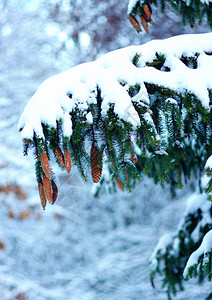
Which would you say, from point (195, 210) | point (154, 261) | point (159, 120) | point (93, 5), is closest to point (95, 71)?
point (159, 120)

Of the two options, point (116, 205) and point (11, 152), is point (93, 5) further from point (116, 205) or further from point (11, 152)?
point (116, 205)

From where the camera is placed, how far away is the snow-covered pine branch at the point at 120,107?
4.69 ft

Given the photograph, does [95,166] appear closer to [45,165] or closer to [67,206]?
[45,165]

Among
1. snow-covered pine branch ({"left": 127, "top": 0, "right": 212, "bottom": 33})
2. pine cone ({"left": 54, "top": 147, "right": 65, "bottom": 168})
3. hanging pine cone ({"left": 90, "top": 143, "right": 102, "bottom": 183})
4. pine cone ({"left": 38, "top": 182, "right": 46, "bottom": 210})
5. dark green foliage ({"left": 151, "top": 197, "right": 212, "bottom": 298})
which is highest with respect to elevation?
snow-covered pine branch ({"left": 127, "top": 0, "right": 212, "bottom": 33})

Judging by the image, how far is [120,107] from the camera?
4.64ft

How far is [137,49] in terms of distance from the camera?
1.65 meters

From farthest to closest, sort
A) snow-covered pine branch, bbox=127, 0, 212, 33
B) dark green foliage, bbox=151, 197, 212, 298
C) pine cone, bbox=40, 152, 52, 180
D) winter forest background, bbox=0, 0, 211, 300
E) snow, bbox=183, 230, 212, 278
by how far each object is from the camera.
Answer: winter forest background, bbox=0, 0, 211, 300 < dark green foliage, bbox=151, 197, 212, 298 < snow-covered pine branch, bbox=127, 0, 212, 33 < snow, bbox=183, 230, 212, 278 < pine cone, bbox=40, 152, 52, 180

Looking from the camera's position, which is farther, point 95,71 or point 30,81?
point 30,81

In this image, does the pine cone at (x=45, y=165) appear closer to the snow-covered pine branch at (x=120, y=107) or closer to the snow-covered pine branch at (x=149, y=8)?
the snow-covered pine branch at (x=120, y=107)

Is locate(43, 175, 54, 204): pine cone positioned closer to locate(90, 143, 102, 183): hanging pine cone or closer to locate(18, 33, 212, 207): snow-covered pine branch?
locate(18, 33, 212, 207): snow-covered pine branch

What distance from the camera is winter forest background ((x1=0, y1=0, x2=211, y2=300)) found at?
18.5ft

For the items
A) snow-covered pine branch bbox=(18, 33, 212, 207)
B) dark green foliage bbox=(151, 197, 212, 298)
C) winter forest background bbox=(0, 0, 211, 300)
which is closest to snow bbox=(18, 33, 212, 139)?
snow-covered pine branch bbox=(18, 33, 212, 207)

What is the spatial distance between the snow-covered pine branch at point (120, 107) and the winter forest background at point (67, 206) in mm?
3705

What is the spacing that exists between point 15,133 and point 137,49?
4.26 m
